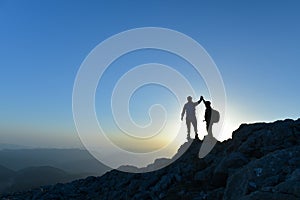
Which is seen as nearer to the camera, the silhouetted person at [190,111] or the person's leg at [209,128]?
the person's leg at [209,128]

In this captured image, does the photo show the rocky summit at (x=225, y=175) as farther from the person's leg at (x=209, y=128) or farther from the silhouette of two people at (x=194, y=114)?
the silhouette of two people at (x=194, y=114)

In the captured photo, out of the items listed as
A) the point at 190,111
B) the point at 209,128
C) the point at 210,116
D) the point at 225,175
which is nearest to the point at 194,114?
the point at 190,111

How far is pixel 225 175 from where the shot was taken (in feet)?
65.9

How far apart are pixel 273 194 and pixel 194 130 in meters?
17.3

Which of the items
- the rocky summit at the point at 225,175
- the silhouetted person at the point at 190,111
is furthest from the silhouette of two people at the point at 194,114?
the rocky summit at the point at 225,175

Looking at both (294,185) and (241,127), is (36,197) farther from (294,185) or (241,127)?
(294,185)

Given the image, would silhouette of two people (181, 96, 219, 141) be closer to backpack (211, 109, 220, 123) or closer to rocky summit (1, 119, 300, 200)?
backpack (211, 109, 220, 123)

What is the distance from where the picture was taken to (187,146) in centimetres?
2950

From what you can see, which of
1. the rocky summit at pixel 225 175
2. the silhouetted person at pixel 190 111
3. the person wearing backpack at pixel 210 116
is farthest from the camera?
the silhouetted person at pixel 190 111

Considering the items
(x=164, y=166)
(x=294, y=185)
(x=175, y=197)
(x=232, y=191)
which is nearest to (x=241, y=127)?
(x=164, y=166)

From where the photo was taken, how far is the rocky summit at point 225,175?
15.0 metres

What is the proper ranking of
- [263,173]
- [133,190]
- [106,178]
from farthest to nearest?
1. [106,178]
2. [133,190]
3. [263,173]

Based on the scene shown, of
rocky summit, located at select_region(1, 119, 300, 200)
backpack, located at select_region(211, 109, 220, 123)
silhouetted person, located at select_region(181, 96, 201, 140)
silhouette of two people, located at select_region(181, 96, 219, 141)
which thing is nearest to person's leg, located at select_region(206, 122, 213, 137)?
silhouette of two people, located at select_region(181, 96, 219, 141)

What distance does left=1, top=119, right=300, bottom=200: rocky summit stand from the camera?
49.3 ft
